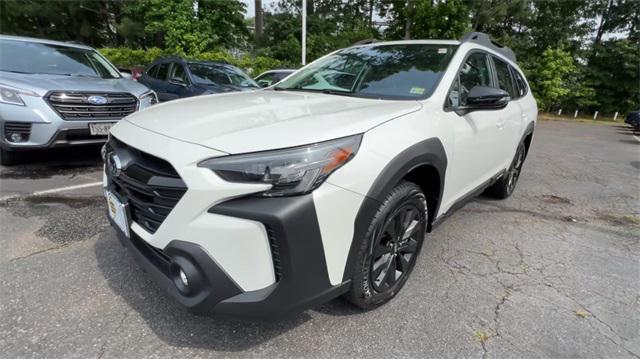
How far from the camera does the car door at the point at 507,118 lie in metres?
3.39

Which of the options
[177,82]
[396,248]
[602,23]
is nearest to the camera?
[396,248]

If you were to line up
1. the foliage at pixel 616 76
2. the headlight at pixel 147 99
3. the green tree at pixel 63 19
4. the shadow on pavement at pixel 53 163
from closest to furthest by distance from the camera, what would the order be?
the shadow on pavement at pixel 53 163
the headlight at pixel 147 99
the green tree at pixel 63 19
the foliage at pixel 616 76

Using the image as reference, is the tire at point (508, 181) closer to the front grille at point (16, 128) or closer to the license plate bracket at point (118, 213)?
the license plate bracket at point (118, 213)

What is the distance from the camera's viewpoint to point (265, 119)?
1888 mm

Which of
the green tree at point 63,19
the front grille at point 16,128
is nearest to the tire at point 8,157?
the front grille at point 16,128

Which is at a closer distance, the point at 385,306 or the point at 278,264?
the point at 278,264

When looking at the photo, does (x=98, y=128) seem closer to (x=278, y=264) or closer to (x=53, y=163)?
(x=53, y=163)

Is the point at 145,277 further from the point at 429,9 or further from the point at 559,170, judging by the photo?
the point at 429,9

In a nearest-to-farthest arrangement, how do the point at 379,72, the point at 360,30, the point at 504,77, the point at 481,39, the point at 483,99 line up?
the point at 483,99, the point at 379,72, the point at 481,39, the point at 504,77, the point at 360,30

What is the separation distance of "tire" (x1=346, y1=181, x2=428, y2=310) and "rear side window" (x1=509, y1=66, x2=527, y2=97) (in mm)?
2792

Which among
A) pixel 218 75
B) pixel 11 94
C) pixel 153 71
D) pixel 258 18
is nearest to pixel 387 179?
pixel 11 94

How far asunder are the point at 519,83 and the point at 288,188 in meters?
3.91

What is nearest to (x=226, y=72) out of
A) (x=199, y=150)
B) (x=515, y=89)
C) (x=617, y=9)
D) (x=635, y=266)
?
(x=515, y=89)

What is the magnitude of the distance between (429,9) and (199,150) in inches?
764
